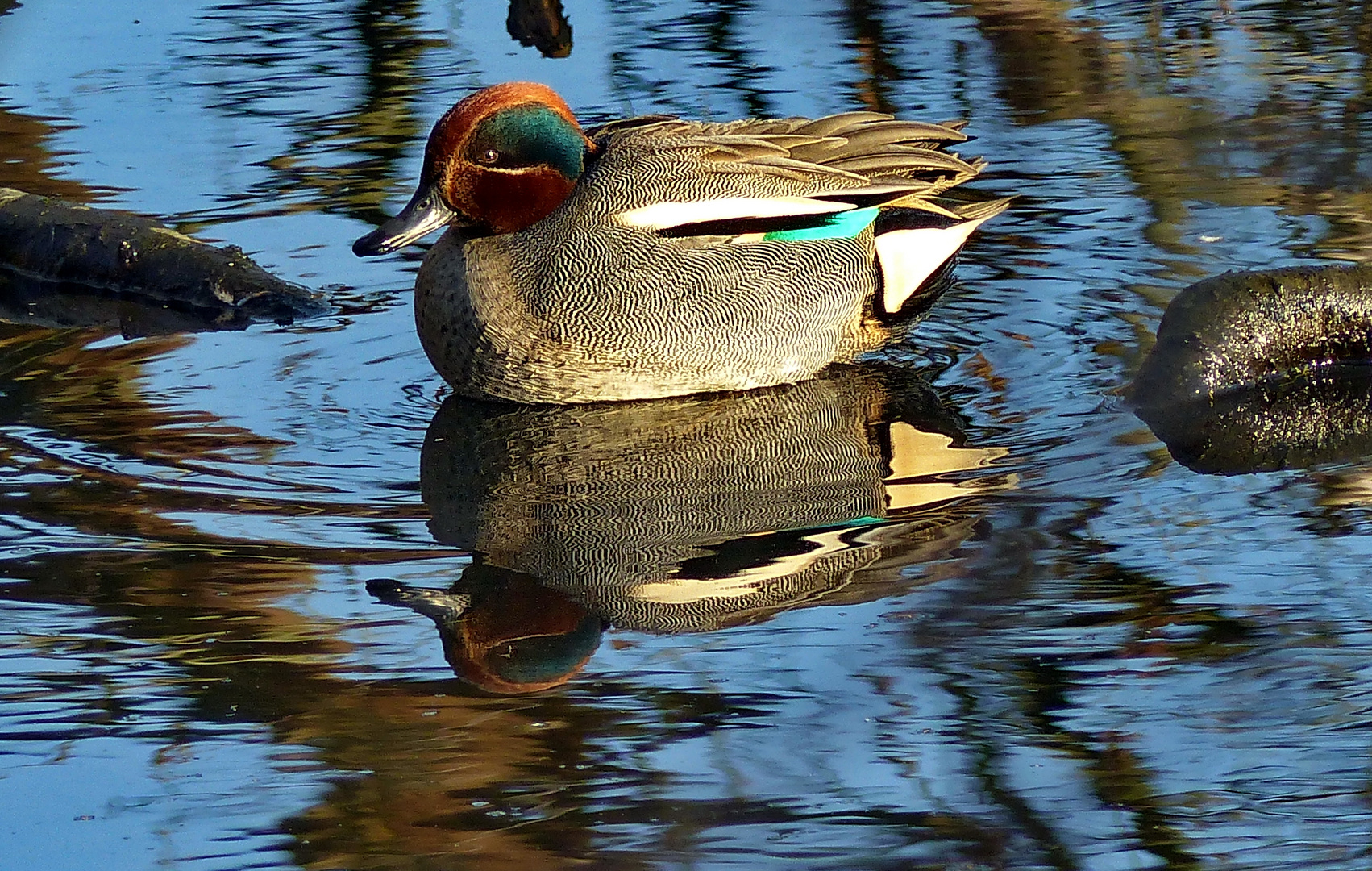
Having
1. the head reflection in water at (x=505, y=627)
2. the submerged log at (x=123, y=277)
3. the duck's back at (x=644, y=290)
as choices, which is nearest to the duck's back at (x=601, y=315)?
the duck's back at (x=644, y=290)

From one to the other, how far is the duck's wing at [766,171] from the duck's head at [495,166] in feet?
0.46

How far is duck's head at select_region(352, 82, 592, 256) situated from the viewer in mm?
5832

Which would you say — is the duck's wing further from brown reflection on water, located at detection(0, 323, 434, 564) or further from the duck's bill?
brown reflection on water, located at detection(0, 323, 434, 564)

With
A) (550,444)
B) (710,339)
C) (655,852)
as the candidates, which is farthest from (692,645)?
(710,339)

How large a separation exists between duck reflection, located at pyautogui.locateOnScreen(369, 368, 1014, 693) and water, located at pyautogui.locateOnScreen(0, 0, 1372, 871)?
1 cm

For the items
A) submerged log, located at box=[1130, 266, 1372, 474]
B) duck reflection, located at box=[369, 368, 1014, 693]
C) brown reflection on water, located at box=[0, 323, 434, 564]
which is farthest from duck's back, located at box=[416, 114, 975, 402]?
submerged log, located at box=[1130, 266, 1372, 474]

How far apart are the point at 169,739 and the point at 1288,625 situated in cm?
223

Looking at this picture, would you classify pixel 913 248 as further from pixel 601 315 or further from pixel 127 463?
pixel 127 463

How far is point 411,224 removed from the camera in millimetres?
5859

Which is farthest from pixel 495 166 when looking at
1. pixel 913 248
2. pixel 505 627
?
pixel 505 627

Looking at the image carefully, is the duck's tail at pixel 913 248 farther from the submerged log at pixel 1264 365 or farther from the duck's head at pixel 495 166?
the duck's head at pixel 495 166

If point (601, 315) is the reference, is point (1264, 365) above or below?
below

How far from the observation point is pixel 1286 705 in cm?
359

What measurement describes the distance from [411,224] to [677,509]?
1.57 m
